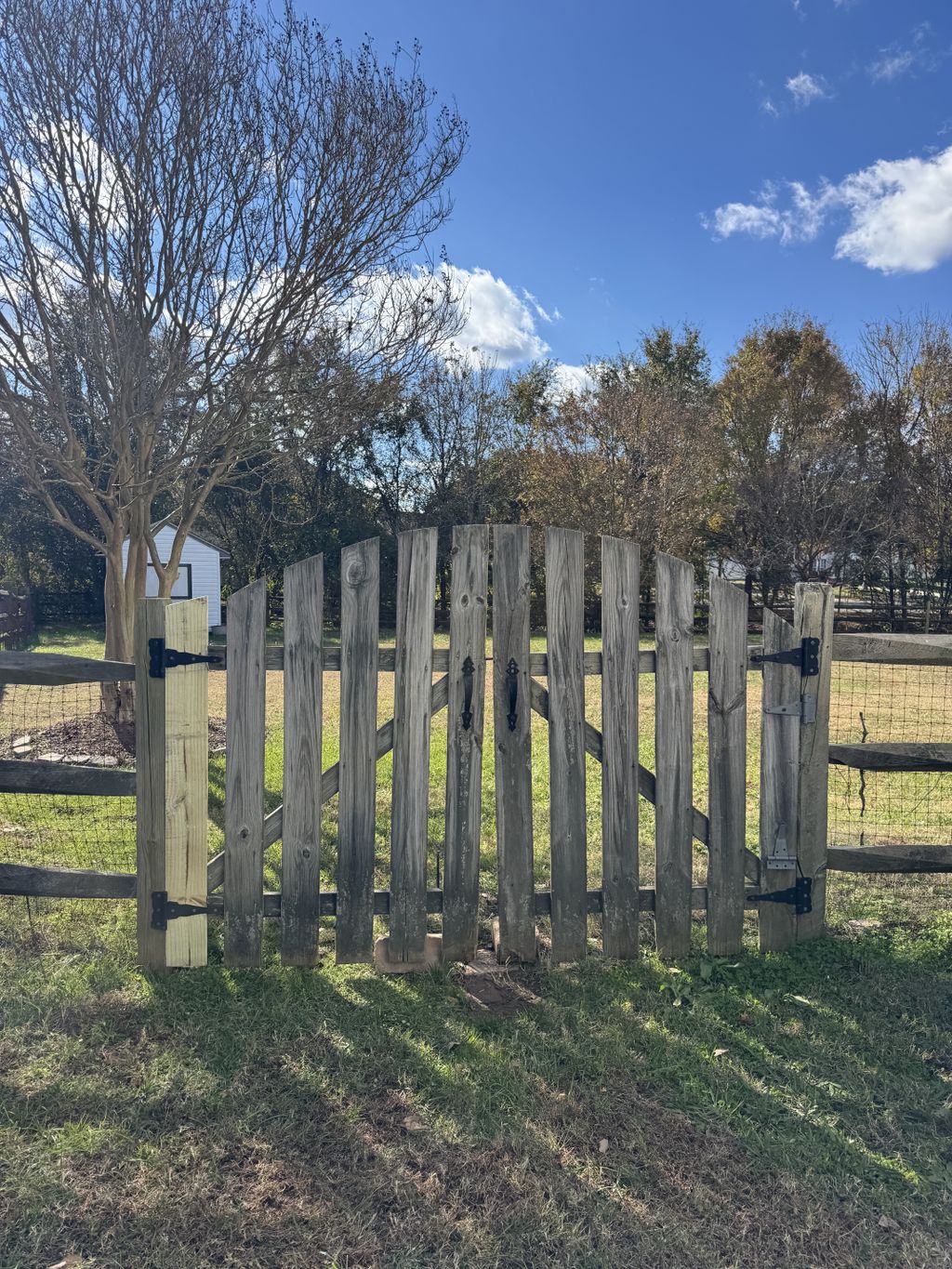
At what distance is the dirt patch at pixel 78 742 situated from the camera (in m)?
7.16

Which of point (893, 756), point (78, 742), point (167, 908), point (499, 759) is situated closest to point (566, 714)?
point (499, 759)

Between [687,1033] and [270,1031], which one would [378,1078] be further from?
[687,1033]

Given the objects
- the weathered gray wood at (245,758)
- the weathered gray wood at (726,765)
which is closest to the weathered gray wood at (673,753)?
the weathered gray wood at (726,765)

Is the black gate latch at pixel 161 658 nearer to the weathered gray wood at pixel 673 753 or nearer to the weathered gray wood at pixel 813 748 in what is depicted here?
the weathered gray wood at pixel 673 753

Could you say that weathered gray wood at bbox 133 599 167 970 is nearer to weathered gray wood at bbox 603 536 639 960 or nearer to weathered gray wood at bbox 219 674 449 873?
weathered gray wood at bbox 219 674 449 873

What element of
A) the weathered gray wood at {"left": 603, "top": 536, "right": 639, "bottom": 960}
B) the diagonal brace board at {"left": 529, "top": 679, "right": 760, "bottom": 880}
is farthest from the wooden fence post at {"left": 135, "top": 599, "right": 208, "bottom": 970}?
the weathered gray wood at {"left": 603, "top": 536, "right": 639, "bottom": 960}

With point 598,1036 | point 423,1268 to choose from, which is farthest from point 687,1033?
point 423,1268

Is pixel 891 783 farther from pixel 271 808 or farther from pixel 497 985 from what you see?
pixel 271 808

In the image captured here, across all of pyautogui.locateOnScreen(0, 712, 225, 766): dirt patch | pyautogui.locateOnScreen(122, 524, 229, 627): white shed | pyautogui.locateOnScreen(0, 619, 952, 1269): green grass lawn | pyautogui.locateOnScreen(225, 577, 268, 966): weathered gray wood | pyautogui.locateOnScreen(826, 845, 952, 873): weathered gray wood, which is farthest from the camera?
pyautogui.locateOnScreen(122, 524, 229, 627): white shed

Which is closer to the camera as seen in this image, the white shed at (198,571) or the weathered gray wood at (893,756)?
the weathered gray wood at (893,756)

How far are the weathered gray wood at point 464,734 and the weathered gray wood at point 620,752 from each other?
1.73ft

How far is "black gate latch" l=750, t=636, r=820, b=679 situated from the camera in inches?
131

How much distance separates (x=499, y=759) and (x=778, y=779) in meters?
1.24

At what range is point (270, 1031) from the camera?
285 centimetres
